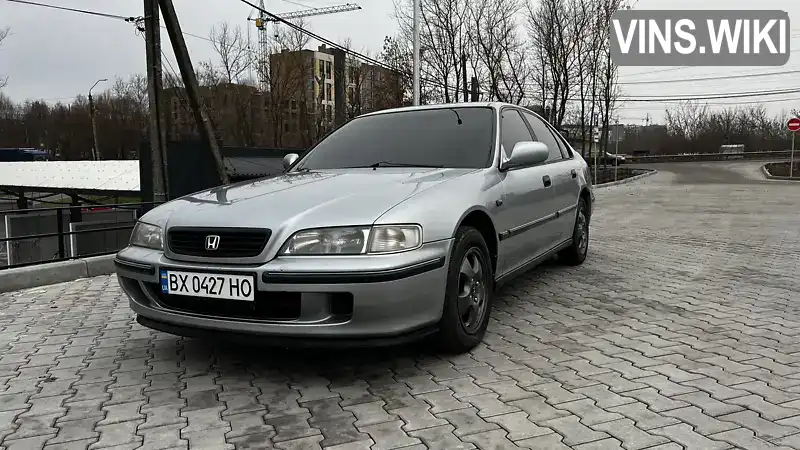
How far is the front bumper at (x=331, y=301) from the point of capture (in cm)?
280

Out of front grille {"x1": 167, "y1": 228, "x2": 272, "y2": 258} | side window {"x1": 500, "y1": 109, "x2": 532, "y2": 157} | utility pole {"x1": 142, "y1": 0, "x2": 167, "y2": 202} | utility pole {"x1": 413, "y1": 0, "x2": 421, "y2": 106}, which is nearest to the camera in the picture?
front grille {"x1": 167, "y1": 228, "x2": 272, "y2": 258}

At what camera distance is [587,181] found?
6.23 m

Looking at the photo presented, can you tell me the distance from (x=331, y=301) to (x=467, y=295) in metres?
0.95

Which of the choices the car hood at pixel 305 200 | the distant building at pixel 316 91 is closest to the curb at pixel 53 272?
the car hood at pixel 305 200

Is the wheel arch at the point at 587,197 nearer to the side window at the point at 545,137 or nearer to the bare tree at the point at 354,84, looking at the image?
the side window at the point at 545,137

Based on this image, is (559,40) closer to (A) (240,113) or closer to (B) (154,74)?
(A) (240,113)

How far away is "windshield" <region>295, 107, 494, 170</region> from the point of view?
4.09m

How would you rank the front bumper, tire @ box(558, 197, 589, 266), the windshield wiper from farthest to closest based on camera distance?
tire @ box(558, 197, 589, 266)
the windshield wiper
the front bumper

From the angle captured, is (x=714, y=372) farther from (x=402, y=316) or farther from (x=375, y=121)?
(x=375, y=121)

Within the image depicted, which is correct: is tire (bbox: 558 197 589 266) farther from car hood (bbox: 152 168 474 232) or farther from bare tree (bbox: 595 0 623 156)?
bare tree (bbox: 595 0 623 156)

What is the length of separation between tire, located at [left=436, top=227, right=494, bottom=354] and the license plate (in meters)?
1.03

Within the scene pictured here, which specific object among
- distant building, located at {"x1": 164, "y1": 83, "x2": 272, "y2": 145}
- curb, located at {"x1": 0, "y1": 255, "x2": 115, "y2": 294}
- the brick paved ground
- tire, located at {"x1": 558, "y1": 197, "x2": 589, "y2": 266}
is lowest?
the brick paved ground

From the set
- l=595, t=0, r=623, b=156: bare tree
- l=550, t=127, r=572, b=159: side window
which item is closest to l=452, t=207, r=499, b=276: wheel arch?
l=550, t=127, r=572, b=159: side window

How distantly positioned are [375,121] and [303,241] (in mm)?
2078
